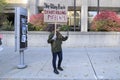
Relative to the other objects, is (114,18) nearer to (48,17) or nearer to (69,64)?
(69,64)

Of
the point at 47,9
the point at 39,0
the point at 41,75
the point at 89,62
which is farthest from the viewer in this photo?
the point at 39,0

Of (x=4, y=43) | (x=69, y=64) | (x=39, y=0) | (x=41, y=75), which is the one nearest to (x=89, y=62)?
(x=69, y=64)

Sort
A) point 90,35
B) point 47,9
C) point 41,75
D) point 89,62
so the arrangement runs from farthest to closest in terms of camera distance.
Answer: point 90,35 → point 89,62 → point 47,9 → point 41,75

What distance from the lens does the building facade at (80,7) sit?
3126 cm

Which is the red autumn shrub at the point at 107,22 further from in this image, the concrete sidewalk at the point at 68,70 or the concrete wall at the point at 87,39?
the concrete sidewalk at the point at 68,70

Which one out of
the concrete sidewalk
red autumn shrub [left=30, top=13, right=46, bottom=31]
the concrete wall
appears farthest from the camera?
red autumn shrub [left=30, top=13, right=46, bottom=31]

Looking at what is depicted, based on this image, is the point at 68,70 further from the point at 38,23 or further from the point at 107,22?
the point at 38,23

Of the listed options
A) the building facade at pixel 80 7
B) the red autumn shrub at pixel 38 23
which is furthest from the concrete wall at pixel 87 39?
the building facade at pixel 80 7

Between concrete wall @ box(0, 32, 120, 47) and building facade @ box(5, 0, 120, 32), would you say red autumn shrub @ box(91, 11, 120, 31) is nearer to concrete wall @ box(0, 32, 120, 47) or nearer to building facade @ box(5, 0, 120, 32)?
concrete wall @ box(0, 32, 120, 47)

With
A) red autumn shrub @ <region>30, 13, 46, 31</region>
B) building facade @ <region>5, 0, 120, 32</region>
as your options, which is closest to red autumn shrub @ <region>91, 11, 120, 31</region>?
red autumn shrub @ <region>30, 13, 46, 31</region>

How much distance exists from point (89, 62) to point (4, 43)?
896cm

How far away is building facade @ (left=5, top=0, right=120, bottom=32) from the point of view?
3126 cm

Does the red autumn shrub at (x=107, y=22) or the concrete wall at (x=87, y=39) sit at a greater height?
the red autumn shrub at (x=107, y=22)

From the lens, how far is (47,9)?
34.9 feet
